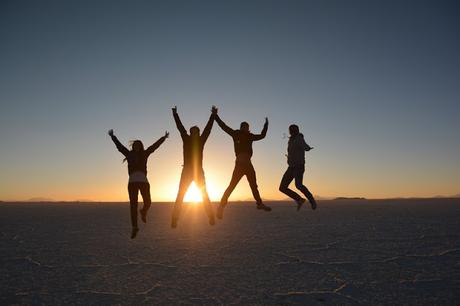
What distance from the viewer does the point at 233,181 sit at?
28.6 ft

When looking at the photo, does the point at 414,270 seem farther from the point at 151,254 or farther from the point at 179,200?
the point at 179,200

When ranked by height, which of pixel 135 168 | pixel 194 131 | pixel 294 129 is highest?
pixel 294 129

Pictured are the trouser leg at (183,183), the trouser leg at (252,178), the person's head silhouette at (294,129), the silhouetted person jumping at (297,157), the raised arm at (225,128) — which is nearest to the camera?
the trouser leg at (183,183)

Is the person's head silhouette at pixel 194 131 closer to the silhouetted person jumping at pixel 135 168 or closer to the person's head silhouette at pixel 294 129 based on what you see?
the silhouetted person jumping at pixel 135 168

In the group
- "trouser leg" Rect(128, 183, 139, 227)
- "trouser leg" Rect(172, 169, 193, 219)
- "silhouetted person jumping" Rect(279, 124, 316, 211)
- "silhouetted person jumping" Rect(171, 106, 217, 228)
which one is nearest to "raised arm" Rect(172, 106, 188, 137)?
"silhouetted person jumping" Rect(171, 106, 217, 228)

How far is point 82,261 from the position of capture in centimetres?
472

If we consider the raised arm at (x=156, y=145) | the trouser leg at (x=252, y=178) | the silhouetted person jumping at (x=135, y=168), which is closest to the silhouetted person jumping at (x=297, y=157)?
the trouser leg at (x=252, y=178)

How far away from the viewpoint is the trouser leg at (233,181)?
8641 mm

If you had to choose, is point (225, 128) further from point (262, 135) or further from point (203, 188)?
point (203, 188)

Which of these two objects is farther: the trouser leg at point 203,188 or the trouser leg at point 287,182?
the trouser leg at point 287,182

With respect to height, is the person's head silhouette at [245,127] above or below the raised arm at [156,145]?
above

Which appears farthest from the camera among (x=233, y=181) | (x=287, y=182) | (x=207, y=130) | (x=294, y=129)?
(x=287, y=182)

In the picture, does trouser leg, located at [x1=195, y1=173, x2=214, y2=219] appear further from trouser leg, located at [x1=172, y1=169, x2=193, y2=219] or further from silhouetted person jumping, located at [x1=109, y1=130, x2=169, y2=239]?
silhouetted person jumping, located at [x1=109, y1=130, x2=169, y2=239]

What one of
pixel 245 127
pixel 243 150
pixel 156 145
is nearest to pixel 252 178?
pixel 243 150
